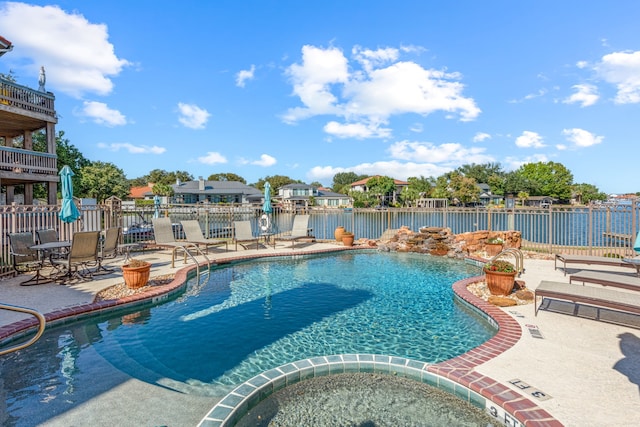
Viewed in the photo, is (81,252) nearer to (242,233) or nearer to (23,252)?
(23,252)

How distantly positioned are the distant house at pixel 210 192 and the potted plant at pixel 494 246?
146 ft

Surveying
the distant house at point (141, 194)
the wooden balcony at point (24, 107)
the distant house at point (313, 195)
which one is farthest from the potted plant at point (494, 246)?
the distant house at point (141, 194)

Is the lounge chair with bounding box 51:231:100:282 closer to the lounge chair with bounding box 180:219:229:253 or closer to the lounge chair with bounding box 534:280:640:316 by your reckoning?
the lounge chair with bounding box 180:219:229:253

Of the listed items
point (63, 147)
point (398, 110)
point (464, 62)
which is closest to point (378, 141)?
point (398, 110)

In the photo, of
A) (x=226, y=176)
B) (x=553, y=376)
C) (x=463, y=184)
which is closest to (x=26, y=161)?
(x=553, y=376)

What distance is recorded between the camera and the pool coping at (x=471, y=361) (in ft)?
8.32

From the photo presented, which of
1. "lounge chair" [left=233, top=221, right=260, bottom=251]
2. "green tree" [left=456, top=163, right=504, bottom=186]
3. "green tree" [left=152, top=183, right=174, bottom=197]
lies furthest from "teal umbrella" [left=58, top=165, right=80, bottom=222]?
"green tree" [left=456, top=163, right=504, bottom=186]

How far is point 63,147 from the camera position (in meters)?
21.8

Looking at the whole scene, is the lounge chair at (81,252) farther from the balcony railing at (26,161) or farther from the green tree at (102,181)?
the green tree at (102,181)

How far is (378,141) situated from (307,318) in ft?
123

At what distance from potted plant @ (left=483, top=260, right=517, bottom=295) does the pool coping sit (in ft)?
1.41

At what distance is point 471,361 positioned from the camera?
3426 mm

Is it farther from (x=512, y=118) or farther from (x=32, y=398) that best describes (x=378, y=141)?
(x=32, y=398)

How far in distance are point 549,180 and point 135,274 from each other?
88681 mm
